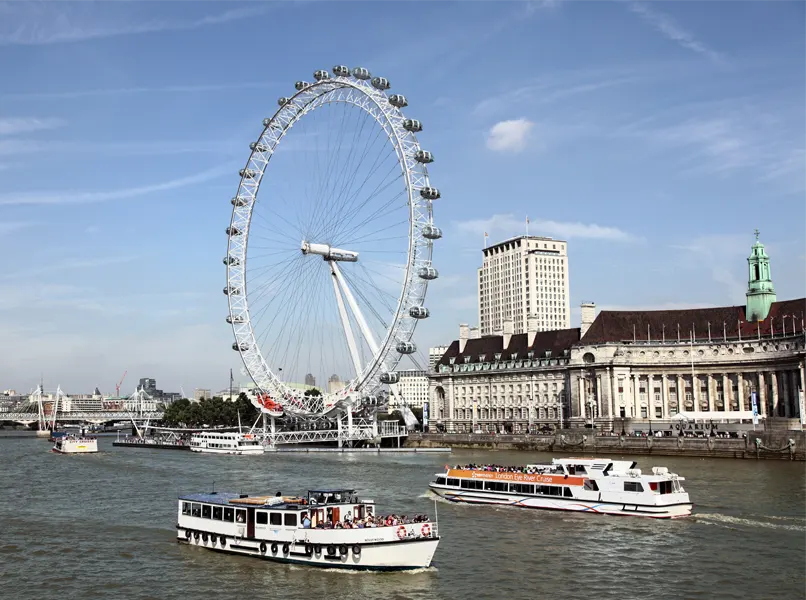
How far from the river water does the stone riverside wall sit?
47.1 feet

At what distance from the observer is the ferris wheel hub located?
103250 millimetres

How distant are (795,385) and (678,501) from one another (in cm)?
6914

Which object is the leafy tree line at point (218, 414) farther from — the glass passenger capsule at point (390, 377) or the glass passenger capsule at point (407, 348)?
the glass passenger capsule at point (407, 348)

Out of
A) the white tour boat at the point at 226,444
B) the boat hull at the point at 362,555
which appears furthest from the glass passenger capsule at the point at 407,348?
the boat hull at the point at 362,555

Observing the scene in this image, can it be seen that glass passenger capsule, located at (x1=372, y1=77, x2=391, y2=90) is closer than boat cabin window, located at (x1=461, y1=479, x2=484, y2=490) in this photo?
No

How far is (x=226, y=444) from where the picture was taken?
119 meters

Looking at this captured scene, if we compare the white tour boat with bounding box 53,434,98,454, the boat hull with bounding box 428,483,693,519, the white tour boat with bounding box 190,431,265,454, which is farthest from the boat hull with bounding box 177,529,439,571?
the white tour boat with bounding box 53,434,98,454

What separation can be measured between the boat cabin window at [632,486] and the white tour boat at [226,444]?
71.5 m

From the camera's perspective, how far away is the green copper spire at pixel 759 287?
12031 cm

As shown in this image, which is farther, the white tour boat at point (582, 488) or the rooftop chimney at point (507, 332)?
the rooftop chimney at point (507, 332)

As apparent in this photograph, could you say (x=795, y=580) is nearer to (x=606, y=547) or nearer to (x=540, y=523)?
(x=606, y=547)

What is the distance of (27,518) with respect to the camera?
52.2 meters

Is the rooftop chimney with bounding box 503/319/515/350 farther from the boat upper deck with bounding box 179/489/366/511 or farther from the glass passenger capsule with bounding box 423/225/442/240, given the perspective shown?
the boat upper deck with bounding box 179/489/366/511

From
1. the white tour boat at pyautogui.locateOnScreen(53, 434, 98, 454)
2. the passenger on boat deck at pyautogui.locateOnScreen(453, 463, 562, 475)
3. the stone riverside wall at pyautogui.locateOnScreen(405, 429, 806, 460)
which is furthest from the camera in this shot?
the white tour boat at pyautogui.locateOnScreen(53, 434, 98, 454)
